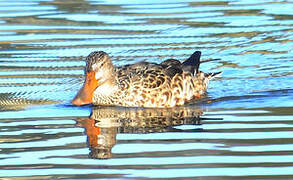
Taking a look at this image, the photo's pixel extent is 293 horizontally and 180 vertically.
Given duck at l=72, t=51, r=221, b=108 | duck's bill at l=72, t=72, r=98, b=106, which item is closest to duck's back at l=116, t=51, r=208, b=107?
duck at l=72, t=51, r=221, b=108

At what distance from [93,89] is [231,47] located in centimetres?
422

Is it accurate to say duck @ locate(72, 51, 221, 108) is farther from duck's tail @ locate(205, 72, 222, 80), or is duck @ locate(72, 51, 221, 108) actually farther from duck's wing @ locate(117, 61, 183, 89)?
duck's tail @ locate(205, 72, 222, 80)

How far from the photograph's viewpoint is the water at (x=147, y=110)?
8961 mm

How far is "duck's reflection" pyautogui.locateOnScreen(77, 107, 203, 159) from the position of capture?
1002 centimetres

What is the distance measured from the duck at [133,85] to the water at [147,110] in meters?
0.26

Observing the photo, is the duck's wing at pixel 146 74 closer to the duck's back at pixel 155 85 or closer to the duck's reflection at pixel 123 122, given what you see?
the duck's back at pixel 155 85

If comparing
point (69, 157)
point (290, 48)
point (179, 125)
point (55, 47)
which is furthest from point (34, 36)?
point (69, 157)

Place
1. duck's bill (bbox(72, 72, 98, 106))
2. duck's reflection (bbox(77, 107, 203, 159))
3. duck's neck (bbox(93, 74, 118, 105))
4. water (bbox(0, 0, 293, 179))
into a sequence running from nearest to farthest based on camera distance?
water (bbox(0, 0, 293, 179)), duck's reflection (bbox(77, 107, 203, 159)), duck's bill (bbox(72, 72, 98, 106)), duck's neck (bbox(93, 74, 118, 105))

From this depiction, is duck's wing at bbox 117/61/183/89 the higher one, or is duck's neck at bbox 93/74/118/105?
duck's wing at bbox 117/61/183/89

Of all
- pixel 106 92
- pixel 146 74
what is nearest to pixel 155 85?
pixel 146 74

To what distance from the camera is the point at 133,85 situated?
12508 millimetres

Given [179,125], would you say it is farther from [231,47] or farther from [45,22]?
[45,22]

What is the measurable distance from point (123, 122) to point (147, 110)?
0.99 meters

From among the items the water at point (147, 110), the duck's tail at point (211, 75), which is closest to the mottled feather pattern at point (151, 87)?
the water at point (147, 110)
